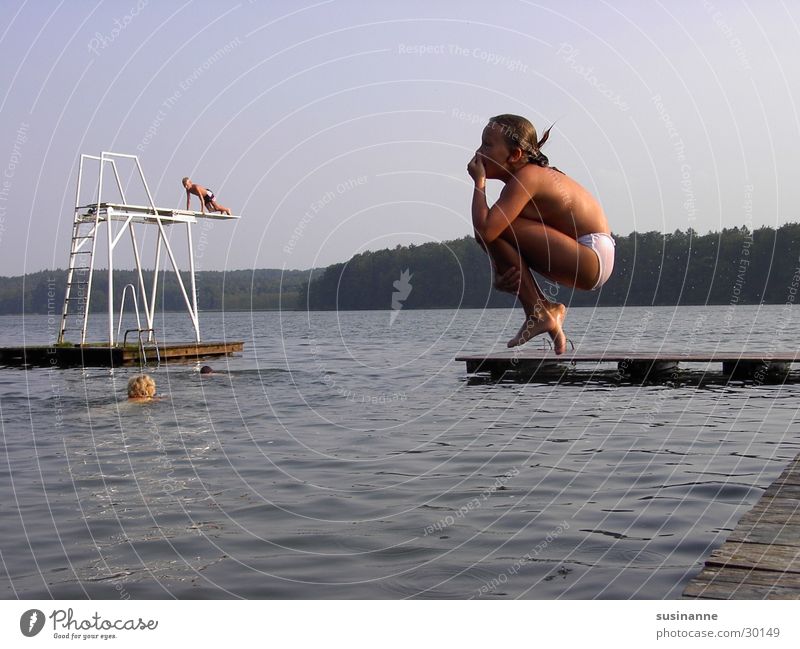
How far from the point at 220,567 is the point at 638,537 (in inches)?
232

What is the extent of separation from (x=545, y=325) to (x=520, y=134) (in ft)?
3.25

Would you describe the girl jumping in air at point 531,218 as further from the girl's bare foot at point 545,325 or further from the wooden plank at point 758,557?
the wooden plank at point 758,557

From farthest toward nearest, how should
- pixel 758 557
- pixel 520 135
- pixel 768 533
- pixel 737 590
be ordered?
pixel 768 533 < pixel 758 557 < pixel 737 590 < pixel 520 135

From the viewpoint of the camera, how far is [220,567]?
42.3 ft

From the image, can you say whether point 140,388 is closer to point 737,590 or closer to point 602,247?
point 737,590

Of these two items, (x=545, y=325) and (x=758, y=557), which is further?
(x=758, y=557)

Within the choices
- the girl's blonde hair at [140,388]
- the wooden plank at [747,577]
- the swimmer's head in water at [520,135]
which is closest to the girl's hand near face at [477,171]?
the swimmer's head in water at [520,135]

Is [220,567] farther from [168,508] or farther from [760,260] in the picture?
[760,260]

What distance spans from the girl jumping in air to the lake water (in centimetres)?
770

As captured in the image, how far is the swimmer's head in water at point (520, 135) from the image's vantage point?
154 inches

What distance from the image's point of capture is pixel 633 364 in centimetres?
4334

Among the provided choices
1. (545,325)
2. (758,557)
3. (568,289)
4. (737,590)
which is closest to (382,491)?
(758,557)

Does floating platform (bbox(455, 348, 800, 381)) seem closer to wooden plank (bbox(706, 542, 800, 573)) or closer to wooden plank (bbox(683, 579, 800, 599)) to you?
wooden plank (bbox(706, 542, 800, 573))
